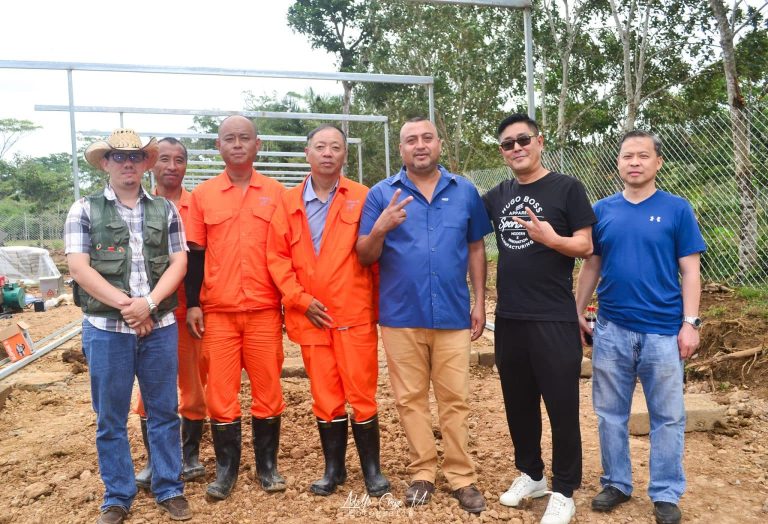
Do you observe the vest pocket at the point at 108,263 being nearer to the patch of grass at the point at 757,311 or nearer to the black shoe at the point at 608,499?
the black shoe at the point at 608,499

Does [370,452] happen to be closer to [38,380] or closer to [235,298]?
[235,298]

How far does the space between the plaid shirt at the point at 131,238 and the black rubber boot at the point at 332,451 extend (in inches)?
40.8

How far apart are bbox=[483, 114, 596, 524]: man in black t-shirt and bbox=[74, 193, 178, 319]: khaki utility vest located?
1801 millimetres

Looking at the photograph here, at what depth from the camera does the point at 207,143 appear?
41625mm

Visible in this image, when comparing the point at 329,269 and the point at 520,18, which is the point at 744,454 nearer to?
the point at 329,269

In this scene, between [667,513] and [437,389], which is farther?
[437,389]

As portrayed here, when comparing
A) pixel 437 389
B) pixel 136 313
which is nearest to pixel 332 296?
pixel 437 389

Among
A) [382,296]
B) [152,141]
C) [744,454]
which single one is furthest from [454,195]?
[744,454]

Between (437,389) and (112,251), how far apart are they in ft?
6.01

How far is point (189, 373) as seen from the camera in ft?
13.0

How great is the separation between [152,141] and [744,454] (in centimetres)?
409

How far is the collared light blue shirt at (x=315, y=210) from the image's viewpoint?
3.63 m

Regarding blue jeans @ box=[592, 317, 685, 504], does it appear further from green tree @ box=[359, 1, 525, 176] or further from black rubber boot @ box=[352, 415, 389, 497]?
green tree @ box=[359, 1, 525, 176]

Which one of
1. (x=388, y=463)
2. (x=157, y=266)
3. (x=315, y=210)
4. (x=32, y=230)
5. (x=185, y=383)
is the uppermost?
(x=32, y=230)
